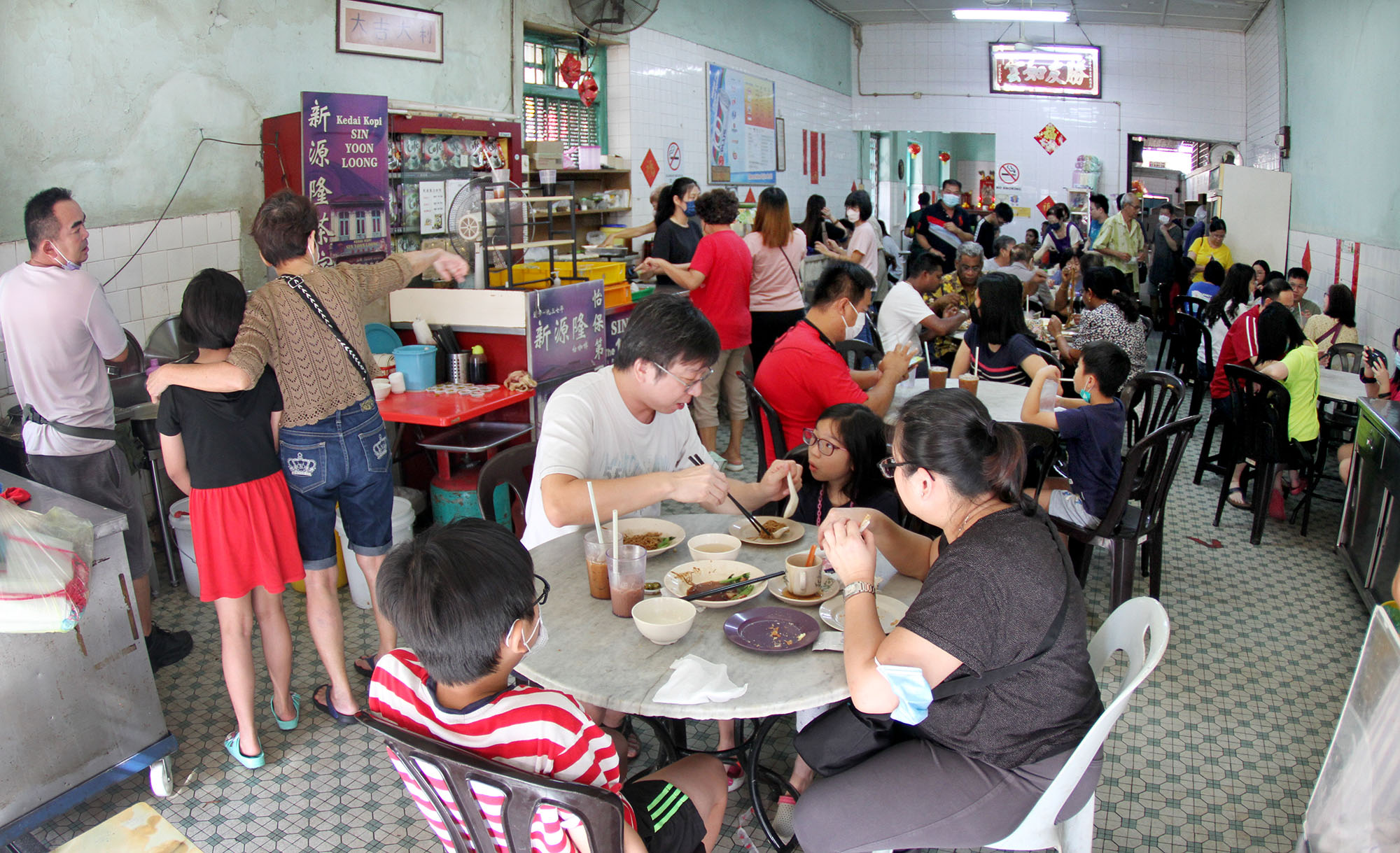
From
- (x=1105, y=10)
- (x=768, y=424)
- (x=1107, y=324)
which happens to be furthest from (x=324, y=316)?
(x=1105, y=10)

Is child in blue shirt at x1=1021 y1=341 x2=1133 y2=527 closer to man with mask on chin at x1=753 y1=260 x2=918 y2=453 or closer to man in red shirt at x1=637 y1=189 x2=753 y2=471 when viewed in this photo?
man with mask on chin at x1=753 y1=260 x2=918 y2=453

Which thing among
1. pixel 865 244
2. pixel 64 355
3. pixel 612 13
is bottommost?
pixel 64 355

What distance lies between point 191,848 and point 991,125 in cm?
1412

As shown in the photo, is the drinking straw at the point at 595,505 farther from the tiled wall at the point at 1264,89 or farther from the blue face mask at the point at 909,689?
the tiled wall at the point at 1264,89

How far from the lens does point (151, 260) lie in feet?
14.9

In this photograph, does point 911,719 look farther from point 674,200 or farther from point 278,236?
point 674,200

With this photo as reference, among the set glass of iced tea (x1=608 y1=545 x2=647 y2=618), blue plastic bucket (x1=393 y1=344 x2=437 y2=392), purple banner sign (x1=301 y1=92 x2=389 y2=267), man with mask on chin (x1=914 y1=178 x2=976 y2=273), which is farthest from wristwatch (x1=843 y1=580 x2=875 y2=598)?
man with mask on chin (x1=914 y1=178 x2=976 y2=273)

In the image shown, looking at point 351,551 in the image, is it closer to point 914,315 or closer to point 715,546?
point 715,546

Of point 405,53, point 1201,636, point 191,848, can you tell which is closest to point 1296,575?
point 1201,636

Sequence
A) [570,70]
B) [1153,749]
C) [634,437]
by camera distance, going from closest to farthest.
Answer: [634,437], [1153,749], [570,70]

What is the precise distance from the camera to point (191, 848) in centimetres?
160

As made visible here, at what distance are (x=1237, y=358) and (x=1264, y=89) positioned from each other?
27.1ft

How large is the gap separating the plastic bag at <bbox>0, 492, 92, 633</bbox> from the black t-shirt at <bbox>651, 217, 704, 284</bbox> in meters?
4.45

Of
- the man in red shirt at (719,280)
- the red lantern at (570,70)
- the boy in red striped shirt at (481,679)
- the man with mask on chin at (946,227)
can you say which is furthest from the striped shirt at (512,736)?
the man with mask on chin at (946,227)
